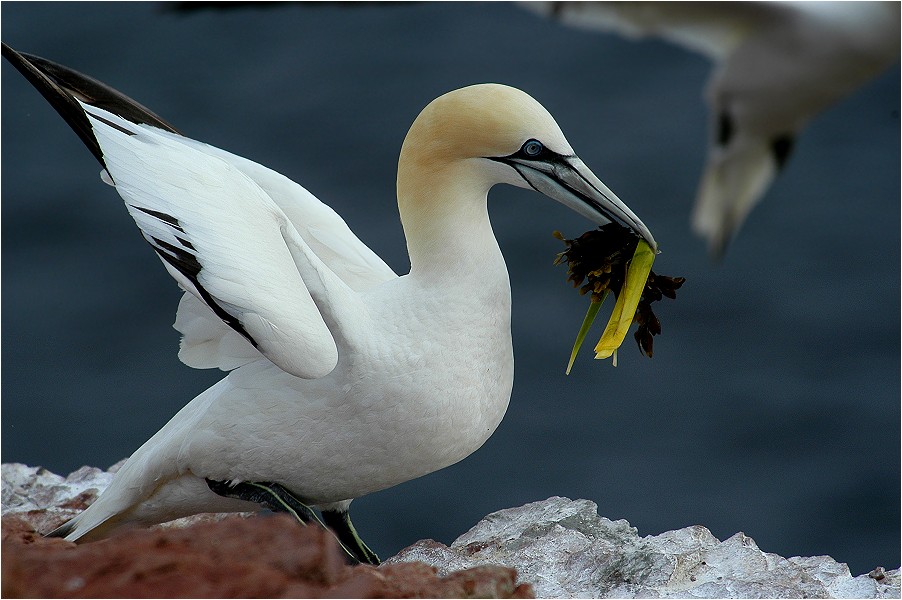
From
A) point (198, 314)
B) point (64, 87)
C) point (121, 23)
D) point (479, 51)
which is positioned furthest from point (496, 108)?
point (121, 23)

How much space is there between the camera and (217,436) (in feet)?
13.8

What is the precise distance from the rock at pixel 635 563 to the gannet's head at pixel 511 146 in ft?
3.59

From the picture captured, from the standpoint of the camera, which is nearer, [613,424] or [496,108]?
[496,108]

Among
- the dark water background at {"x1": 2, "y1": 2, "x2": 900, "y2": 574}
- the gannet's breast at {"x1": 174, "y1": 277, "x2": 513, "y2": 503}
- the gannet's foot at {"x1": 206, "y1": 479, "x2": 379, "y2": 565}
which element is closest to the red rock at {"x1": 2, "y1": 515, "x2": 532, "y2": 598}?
the gannet's breast at {"x1": 174, "y1": 277, "x2": 513, "y2": 503}

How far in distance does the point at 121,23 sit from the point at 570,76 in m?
3.42

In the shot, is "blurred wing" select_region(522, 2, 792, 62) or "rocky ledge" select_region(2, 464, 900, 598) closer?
"rocky ledge" select_region(2, 464, 900, 598)

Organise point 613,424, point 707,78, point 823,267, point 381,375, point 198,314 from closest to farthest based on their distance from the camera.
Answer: point 381,375 → point 198,314 → point 613,424 → point 823,267 → point 707,78

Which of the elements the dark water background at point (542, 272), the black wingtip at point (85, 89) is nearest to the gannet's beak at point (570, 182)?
the black wingtip at point (85, 89)

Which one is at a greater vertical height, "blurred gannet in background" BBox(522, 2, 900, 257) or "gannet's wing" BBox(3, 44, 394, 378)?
"blurred gannet in background" BBox(522, 2, 900, 257)

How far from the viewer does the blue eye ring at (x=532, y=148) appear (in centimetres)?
412

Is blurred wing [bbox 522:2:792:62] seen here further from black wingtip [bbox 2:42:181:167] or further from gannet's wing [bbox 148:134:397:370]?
black wingtip [bbox 2:42:181:167]

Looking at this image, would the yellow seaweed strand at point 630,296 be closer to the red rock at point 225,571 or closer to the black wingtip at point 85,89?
the red rock at point 225,571

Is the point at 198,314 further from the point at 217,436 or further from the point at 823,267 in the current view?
the point at 823,267

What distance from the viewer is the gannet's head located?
161 inches
